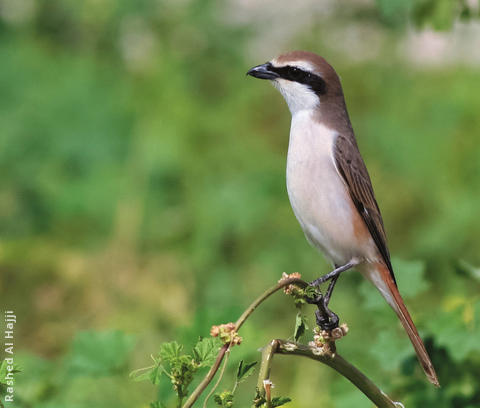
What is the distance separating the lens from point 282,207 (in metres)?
5.76

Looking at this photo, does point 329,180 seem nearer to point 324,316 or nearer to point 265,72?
point 265,72

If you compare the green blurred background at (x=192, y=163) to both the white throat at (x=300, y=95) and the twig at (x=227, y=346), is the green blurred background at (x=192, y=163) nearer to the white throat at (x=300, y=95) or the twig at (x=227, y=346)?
the white throat at (x=300, y=95)

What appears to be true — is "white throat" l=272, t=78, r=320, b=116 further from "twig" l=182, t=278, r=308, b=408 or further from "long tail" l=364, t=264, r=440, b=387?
"twig" l=182, t=278, r=308, b=408

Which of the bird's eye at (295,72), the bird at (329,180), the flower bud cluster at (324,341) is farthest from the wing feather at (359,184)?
the flower bud cluster at (324,341)

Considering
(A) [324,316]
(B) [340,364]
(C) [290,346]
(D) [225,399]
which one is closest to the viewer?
(D) [225,399]

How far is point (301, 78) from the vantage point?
8.45 ft

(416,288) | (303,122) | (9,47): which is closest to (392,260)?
(416,288)

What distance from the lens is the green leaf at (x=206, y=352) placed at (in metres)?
1.59

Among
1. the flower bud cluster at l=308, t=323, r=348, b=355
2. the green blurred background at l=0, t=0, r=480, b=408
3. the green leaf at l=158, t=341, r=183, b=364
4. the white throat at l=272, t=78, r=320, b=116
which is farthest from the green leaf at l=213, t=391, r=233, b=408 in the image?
the green blurred background at l=0, t=0, r=480, b=408

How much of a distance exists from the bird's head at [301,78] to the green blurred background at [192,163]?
124 cm

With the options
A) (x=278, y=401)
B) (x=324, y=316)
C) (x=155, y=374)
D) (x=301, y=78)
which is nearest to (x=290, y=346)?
(x=278, y=401)

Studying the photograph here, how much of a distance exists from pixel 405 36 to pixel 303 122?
5064 mm

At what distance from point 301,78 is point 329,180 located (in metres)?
0.36

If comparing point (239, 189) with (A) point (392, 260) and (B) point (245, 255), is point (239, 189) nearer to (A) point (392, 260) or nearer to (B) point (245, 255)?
(B) point (245, 255)
